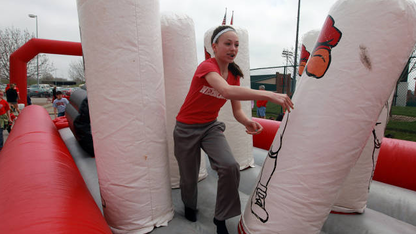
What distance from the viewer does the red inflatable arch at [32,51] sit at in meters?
6.74

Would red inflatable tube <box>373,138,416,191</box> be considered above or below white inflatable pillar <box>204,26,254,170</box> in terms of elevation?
below

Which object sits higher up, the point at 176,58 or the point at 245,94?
the point at 176,58

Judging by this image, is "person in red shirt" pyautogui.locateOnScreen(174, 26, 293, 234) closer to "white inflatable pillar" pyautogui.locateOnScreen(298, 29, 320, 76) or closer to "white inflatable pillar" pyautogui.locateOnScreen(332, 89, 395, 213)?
"white inflatable pillar" pyautogui.locateOnScreen(332, 89, 395, 213)

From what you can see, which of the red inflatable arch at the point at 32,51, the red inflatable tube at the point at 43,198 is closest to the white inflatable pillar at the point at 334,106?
the red inflatable tube at the point at 43,198

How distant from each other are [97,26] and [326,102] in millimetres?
1284

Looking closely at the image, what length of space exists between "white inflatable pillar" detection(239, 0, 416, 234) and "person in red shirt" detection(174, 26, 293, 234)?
246 millimetres

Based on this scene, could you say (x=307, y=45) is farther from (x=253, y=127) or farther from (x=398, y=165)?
(x=253, y=127)

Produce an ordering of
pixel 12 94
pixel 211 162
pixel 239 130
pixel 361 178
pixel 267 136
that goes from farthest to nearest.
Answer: pixel 12 94, pixel 267 136, pixel 239 130, pixel 361 178, pixel 211 162

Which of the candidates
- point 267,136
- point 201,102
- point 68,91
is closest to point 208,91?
point 201,102

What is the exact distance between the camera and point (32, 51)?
22.3 ft

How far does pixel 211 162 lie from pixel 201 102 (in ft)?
1.27

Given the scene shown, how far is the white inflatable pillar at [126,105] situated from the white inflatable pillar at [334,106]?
74cm

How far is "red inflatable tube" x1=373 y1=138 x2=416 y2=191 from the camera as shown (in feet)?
7.38

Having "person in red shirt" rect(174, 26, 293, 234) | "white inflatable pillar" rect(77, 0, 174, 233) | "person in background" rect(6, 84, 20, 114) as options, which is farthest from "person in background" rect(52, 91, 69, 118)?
"person in red shirt" rect(174, 26, 293, 234)
